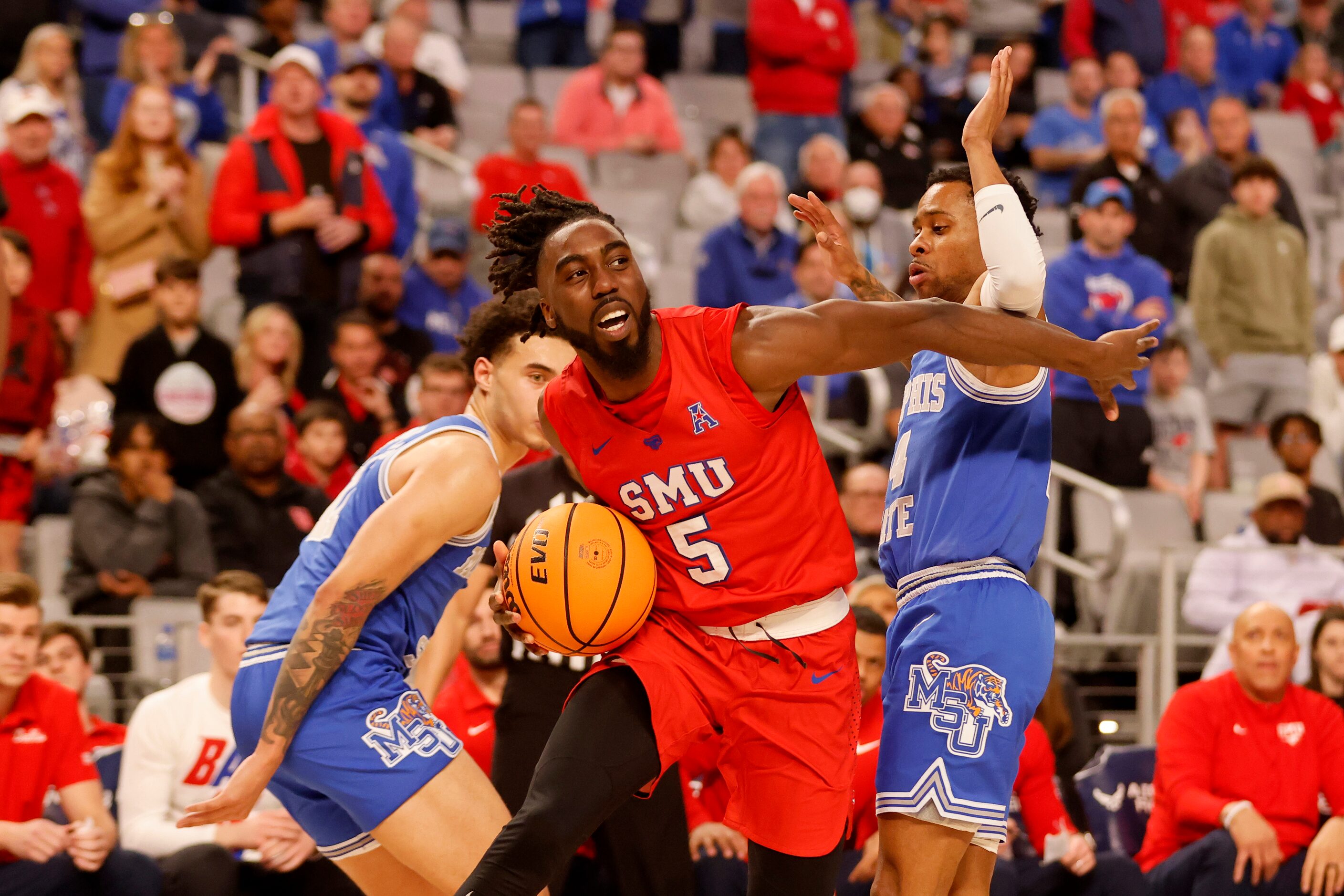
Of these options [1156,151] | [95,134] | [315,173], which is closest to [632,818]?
[315,173]

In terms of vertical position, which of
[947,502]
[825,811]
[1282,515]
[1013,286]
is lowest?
[1282,515]

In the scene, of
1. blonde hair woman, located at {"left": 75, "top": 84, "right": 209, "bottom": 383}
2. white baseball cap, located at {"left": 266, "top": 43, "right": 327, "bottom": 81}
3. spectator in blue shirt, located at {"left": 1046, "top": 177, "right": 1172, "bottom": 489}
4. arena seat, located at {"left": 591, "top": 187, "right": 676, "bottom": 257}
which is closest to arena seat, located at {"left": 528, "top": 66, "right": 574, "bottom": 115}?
arena seat, located at {"left": 591, "top": 187, "right": 676, "bottom": 257}

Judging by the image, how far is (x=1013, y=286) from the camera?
402 cm

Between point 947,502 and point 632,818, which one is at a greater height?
point 947,502

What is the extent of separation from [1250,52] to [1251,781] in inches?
420

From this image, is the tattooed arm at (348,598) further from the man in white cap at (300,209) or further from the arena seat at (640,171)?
the arena seat at (640,171)

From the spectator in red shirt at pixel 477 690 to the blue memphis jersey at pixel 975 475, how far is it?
243 centimetres

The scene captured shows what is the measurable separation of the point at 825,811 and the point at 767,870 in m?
0.21

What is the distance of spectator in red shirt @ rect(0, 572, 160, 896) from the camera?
18.5ft

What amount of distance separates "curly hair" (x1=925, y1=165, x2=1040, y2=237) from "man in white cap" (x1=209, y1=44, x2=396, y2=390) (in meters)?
5.18

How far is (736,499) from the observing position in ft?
13.2

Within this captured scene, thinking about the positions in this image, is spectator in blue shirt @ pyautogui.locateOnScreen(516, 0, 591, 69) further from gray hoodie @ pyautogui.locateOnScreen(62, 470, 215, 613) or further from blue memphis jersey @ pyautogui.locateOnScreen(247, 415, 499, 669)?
blue memphis jersey @ pyautogui.locateOnScreen(247, 415, 499, 669)

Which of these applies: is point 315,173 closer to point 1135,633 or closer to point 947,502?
point 1135,633

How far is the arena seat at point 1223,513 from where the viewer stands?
971 centimetres
